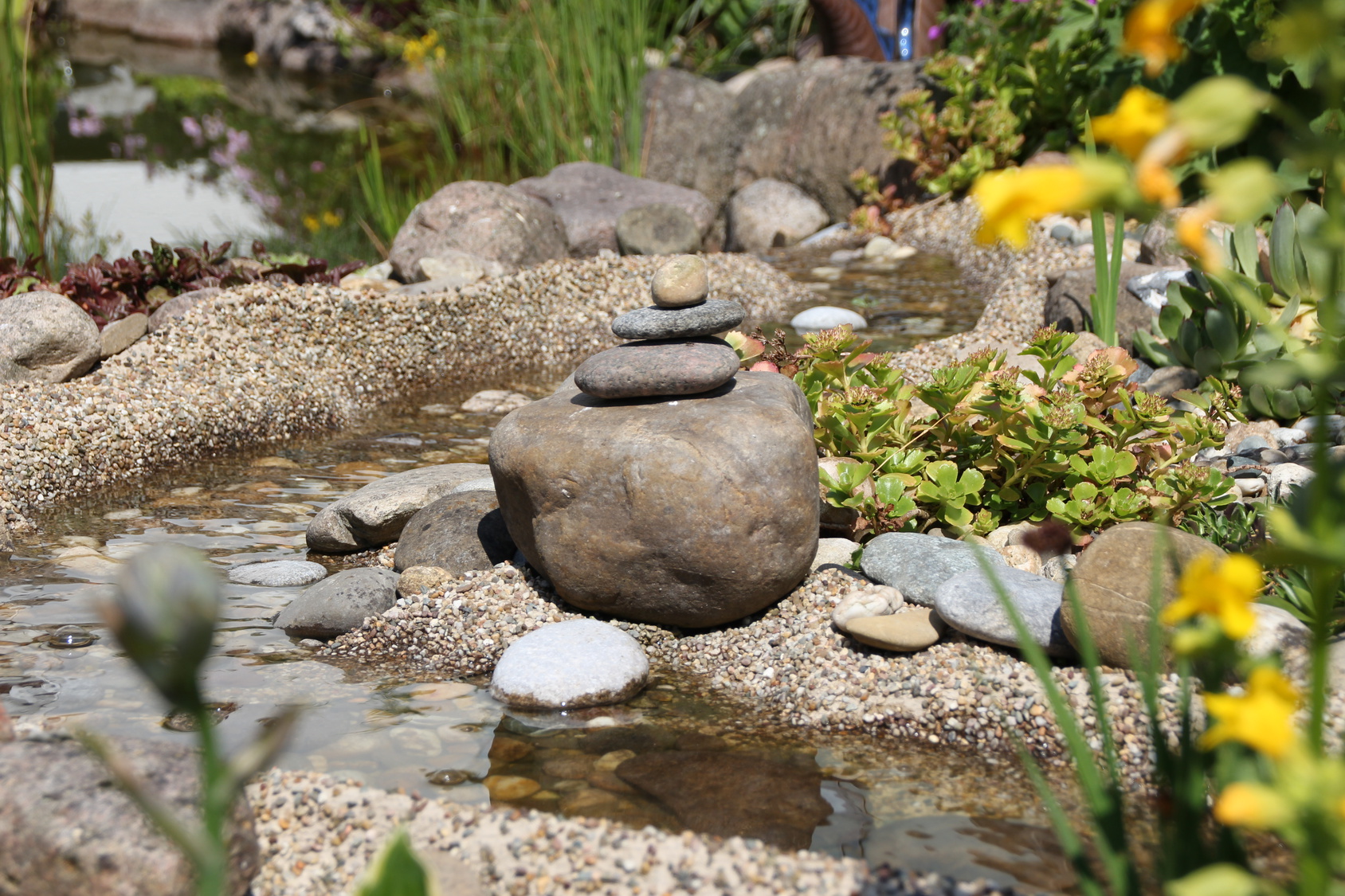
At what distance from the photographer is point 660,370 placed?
3.09 metres

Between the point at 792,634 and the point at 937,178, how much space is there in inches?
233

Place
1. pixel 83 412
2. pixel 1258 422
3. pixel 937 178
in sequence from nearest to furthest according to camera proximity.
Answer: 1. pixel 1258 422
2. pixel 83 412
3. pixel 937 178

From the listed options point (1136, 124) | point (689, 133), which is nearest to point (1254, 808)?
point (1136, 124)

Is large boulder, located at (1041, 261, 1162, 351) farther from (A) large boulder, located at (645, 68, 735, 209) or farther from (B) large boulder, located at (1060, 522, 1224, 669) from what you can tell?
(A) large boulder, located at (645, 68, 735, 209)

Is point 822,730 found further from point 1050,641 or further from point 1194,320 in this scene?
point 1194,320

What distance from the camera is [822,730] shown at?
2.59m

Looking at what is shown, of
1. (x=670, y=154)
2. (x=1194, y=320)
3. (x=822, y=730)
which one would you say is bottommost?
(x=822, y=730)

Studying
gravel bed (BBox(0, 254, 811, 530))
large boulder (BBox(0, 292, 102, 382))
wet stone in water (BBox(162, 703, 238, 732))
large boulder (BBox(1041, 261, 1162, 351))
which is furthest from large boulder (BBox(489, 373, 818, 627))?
large boulder (BBox(0, 292, 102, 382))

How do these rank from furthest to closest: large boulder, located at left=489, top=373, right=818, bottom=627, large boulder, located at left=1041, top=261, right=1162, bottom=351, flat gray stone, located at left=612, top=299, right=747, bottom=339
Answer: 1. large boulder, located at left=1041, top=261, right=1162, bottom=351
2. flat gray stone, located at left=612, top=299, right=747, bottom=339
3. large boulder, located at left=489, top=373, right=818, bottom=627

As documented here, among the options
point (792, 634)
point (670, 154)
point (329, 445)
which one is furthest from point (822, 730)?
point (670, 154)

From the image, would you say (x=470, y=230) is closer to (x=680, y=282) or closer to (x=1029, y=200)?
(x=680, y=282)

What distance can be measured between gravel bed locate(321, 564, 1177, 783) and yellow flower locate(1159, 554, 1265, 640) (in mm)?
1301

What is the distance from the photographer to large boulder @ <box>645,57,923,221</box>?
8.69 m

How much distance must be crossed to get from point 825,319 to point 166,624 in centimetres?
540
